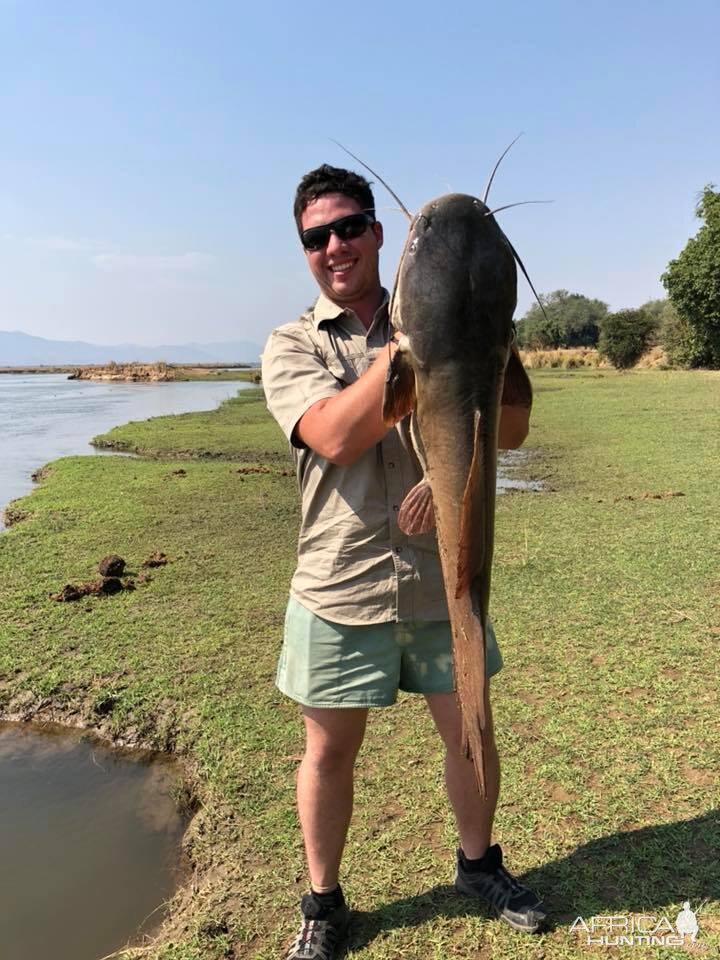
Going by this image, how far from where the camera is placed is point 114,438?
1786 centimetres

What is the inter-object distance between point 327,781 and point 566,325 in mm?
72835

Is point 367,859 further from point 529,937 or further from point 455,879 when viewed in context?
point 529,937

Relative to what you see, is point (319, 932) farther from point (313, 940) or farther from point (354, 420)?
point (354, 420)

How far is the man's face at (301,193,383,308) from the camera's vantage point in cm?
202

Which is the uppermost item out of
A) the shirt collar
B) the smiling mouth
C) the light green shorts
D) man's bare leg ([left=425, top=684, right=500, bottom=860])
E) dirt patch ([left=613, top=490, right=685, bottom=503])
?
the smiling mouth

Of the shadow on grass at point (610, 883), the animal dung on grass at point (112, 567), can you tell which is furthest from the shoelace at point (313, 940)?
the animal dung on grass at point (112, 567)

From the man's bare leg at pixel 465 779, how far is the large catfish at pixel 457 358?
1.82 ft

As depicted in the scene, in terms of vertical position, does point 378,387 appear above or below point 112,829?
above

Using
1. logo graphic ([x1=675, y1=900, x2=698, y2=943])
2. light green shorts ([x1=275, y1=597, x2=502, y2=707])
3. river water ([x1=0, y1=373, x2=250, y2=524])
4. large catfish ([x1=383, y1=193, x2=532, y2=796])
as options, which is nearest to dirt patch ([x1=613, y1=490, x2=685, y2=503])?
logo graphic ([x1=675, y1=900, x2=698, y2=943])

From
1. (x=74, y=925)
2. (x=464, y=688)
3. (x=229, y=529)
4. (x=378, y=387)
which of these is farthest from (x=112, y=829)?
(x=229, y=529)

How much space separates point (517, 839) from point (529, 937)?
0.46 metres

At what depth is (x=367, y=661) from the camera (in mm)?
2078

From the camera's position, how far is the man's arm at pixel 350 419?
169cm

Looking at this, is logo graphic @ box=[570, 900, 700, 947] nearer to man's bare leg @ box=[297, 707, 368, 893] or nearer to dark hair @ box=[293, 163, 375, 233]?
man's bare leg @ box=[297, 707, 368, 893]
